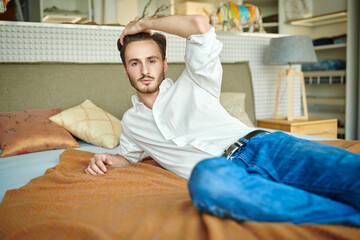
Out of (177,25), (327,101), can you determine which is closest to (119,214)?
(177,25)

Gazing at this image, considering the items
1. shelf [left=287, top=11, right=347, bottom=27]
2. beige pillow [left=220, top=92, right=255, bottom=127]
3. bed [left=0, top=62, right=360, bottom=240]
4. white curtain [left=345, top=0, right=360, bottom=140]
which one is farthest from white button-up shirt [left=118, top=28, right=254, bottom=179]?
shelf [left=287, top=11, right=347, bottom=27]

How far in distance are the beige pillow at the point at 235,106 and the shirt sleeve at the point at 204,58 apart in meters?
1.26

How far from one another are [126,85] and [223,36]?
113cm

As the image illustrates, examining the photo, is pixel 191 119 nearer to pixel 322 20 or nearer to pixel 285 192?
pixel 285 192

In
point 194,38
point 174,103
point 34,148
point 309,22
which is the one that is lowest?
point 34,148

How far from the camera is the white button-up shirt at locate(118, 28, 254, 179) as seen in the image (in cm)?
121

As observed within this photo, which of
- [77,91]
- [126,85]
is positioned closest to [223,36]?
[126,85]

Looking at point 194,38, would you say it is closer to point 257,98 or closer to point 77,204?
point 77,204

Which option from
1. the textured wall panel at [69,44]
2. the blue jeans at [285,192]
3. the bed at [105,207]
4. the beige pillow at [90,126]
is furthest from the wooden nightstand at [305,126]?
the blue jeans at [285,192]

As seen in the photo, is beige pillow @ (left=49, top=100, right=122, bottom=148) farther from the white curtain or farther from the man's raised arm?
the white curtain

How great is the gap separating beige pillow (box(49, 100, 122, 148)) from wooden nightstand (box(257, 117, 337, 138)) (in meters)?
1.61

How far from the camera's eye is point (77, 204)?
94 cm

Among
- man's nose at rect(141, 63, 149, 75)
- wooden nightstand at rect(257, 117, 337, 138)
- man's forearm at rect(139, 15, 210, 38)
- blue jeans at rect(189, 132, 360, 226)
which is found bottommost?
wooden nightstand at rect(257, 117, 337, 138)

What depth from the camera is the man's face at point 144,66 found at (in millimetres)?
1419
